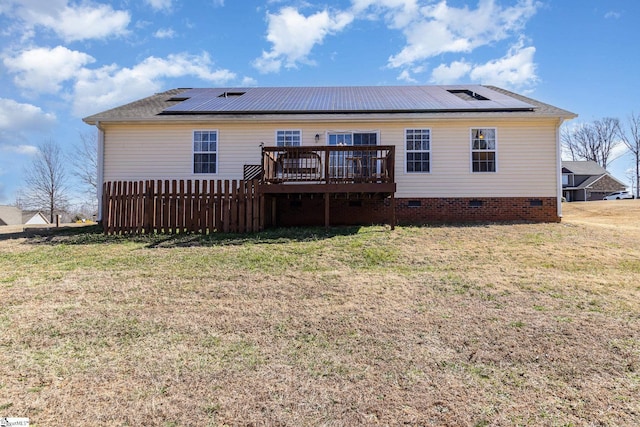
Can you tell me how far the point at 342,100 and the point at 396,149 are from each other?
327cm

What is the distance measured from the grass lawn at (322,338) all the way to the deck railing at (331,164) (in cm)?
306

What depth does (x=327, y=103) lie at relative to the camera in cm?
1297

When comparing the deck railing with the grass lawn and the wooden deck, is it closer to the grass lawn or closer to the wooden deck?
the wooden deck

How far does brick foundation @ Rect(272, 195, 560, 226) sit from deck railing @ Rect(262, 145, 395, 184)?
4.83 feet

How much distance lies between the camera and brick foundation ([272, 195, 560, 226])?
1165 cm

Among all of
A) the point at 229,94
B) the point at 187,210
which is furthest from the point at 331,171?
the point at 229,94

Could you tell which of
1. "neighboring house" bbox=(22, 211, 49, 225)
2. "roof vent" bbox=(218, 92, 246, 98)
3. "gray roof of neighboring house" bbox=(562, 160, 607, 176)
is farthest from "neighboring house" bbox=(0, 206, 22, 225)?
"gray roof of neighboring house" bbox=(562, 160, 607, 176)

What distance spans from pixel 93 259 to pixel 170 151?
591 cm

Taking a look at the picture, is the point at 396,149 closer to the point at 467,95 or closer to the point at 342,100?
the point at 342,100

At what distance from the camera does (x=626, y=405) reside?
281 cm

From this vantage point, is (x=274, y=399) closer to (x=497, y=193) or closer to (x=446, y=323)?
(x=446, y=323)

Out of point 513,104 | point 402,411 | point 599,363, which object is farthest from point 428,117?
point 402,411

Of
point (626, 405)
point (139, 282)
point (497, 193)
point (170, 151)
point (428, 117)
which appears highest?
point (428, 117)

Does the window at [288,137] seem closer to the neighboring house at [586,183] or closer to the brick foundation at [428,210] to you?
the brick foundation at [428,210]
